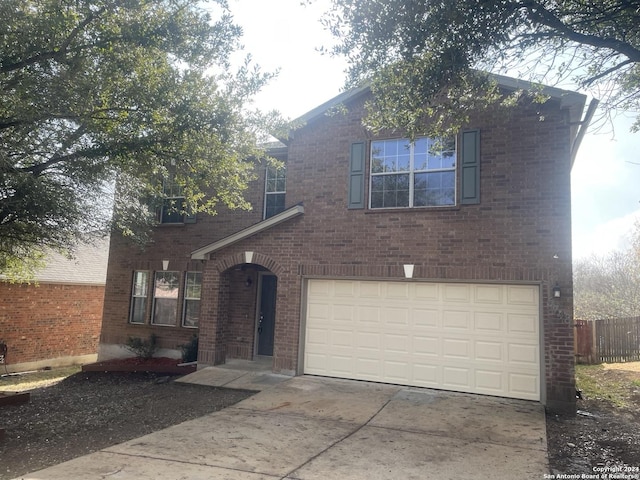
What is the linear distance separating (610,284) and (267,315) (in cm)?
2601

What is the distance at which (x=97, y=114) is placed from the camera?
8.59m

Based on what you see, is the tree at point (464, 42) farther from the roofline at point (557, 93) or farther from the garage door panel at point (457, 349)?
the garage door panel at point (457, 349)

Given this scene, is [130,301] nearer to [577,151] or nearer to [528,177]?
[528,177]

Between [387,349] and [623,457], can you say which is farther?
[387,349]

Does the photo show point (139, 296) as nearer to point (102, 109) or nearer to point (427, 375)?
point (102, 109)

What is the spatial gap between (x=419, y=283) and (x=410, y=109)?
3823mm

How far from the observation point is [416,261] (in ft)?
31.9

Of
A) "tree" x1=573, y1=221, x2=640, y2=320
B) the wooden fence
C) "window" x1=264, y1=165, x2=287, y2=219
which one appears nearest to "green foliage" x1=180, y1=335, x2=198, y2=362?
"window" x1=264, y1=165, x2=287, y2=219

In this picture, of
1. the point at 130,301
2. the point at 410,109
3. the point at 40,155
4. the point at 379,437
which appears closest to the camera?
the point at 379,437

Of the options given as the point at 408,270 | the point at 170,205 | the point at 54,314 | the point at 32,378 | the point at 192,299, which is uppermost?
the point at 170,205

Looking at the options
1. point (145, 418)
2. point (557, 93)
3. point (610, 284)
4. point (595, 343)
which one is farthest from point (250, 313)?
point (610, 284)

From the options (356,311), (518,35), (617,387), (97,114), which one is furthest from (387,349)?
(97,114)

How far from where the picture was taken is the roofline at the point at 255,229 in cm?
1084

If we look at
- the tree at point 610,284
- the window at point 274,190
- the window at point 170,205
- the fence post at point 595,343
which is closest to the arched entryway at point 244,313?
the window at point 274,190
